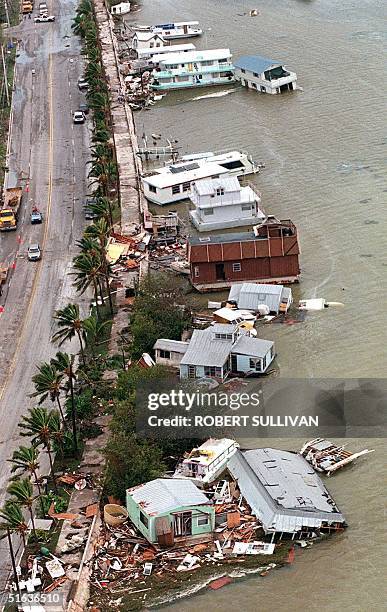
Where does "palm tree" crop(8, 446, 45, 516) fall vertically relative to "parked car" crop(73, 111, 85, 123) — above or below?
below

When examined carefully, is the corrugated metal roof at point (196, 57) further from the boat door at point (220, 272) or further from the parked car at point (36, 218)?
the boat door at point (220, 272)

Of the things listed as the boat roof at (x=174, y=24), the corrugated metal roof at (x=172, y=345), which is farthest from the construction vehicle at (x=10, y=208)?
the boat roof at (x=174, y=24)

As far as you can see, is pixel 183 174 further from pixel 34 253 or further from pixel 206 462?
pixel 206 462

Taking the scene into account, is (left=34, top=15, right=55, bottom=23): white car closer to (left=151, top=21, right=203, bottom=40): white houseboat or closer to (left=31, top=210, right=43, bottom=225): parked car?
(left=151, top=21, right=203, bottom=40): white houseboat

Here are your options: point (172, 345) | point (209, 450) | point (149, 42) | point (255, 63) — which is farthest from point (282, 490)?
point (149, 42)

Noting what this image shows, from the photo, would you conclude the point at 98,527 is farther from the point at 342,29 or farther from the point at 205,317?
the point at 342,29

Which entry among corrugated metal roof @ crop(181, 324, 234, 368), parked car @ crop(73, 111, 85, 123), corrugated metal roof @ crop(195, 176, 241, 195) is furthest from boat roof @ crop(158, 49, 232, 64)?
corrugated metal roof @ crop(181, 324, 234, 368)

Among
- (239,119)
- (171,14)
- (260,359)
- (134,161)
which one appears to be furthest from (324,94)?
(260,359)
